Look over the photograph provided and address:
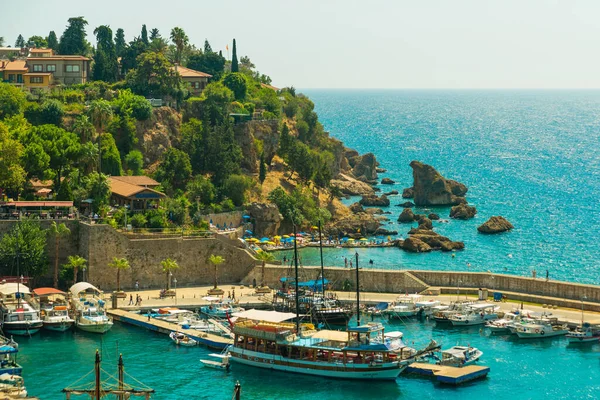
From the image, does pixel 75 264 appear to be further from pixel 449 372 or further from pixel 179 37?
pixel 179 37

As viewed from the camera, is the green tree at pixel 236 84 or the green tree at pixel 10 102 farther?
the green tree at pixel 236 84

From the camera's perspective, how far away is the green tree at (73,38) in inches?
5782

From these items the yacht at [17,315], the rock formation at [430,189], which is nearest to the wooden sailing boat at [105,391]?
the yacht at [17,315]

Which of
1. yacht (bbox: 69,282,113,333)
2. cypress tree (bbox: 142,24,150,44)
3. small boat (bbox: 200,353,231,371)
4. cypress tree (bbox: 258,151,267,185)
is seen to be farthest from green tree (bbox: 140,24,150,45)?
small boat (bbox: 200,353,231,371)

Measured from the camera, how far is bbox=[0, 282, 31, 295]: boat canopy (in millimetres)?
82688

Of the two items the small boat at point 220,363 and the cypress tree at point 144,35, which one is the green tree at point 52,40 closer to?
the cypress tree at point 144,35

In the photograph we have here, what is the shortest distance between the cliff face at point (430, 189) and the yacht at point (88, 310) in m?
Result: 74.7

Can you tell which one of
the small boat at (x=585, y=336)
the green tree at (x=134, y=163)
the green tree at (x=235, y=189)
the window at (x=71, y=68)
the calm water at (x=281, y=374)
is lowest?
the calm water at (x=281, y=374)

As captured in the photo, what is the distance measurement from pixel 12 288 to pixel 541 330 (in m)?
38.9

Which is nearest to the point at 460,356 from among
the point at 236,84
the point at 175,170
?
the point at 175,170

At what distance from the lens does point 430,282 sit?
91250 mm

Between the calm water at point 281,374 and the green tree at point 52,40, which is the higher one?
the green tree at point 52,40

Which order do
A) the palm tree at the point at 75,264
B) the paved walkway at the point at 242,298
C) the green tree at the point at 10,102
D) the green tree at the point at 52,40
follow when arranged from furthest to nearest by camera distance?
the green tree at the point at 52,40 < the green tree at the point at 10,102 < the palm tree at the point at 75,264 < the paved walkway at the point at 242,298

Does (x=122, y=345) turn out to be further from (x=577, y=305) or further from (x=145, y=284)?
(x=577, y=305)
